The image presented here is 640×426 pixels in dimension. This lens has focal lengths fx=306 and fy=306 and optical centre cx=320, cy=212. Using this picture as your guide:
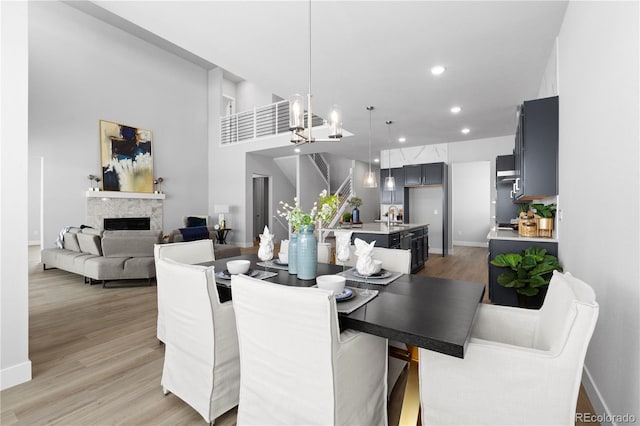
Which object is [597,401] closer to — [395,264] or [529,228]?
[395,264]

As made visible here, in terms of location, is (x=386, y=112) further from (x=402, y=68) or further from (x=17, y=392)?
(x=17, y=392)

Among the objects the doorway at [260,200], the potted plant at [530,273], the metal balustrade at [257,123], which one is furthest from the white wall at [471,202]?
the doorway at [260,200]

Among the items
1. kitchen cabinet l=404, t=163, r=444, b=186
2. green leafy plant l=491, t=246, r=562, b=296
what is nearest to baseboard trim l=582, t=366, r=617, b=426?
green leafy plant l=491, t=246, r=562, b=296

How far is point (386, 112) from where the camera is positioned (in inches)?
206

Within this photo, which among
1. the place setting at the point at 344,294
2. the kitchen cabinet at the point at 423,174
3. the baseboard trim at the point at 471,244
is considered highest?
the kitchen cabinet at the point at 423,174

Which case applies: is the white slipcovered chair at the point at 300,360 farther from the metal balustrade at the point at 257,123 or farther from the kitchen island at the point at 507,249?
the metal balustrade at the point at 257,123

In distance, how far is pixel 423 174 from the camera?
24.7ft

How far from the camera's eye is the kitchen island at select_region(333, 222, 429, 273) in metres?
4.57

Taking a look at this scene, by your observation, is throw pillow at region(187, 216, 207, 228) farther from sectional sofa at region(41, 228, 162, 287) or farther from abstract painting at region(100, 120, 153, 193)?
sectional sofa at region(41, 228, 162, 287)

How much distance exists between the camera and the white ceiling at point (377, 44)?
2.61 m

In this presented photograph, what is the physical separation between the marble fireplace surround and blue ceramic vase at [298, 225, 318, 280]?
7.44 meters

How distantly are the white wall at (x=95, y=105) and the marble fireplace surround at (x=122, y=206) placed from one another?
208 millimetres

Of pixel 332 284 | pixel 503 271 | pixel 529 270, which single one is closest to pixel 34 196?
pixel 332 284

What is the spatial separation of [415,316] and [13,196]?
106 inches
